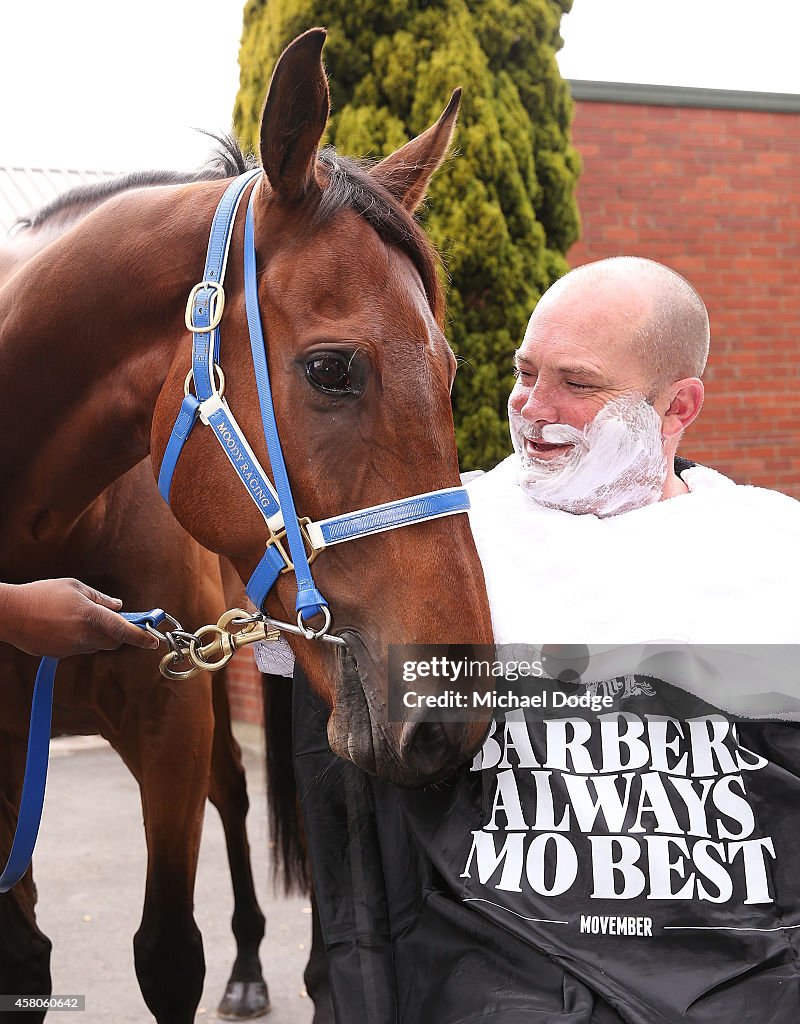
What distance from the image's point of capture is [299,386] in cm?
Answer: 175

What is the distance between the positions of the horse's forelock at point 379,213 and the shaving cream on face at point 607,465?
13.4 inches

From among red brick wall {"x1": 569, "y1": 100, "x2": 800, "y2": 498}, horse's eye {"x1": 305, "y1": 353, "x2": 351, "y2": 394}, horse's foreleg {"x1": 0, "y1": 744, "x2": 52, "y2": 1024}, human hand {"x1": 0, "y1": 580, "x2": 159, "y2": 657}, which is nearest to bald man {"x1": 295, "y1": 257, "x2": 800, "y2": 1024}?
horse's eye {"x1": 305, "y1": 353, "x2": 351, "y2": 394}

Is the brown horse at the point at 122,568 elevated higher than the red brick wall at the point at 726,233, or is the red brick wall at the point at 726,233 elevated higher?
the red brick wall at the point at 726,233

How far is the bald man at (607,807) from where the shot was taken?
1.54 m

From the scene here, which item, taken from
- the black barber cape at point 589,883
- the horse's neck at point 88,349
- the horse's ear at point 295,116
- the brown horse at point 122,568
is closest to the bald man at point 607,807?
the black barber cape at point 589,883

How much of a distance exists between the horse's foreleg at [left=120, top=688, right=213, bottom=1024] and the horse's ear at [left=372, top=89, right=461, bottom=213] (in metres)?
1.35

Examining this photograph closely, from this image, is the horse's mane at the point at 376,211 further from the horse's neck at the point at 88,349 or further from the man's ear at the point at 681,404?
the man's ear at the point at 681,404

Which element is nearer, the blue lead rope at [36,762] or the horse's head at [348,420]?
the horse's head at [348,420]

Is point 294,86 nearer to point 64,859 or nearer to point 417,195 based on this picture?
point 417,195

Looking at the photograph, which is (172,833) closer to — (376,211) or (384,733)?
(384,733)

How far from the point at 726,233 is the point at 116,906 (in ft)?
21.2

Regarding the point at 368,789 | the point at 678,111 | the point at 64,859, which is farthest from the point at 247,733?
the point at 368,789

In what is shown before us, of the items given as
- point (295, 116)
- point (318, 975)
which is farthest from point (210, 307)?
point (318, 975)

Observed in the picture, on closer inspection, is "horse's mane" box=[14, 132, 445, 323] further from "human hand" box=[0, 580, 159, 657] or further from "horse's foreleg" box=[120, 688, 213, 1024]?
"horse's foreleg" box=[120, 688, 213, 1024]
